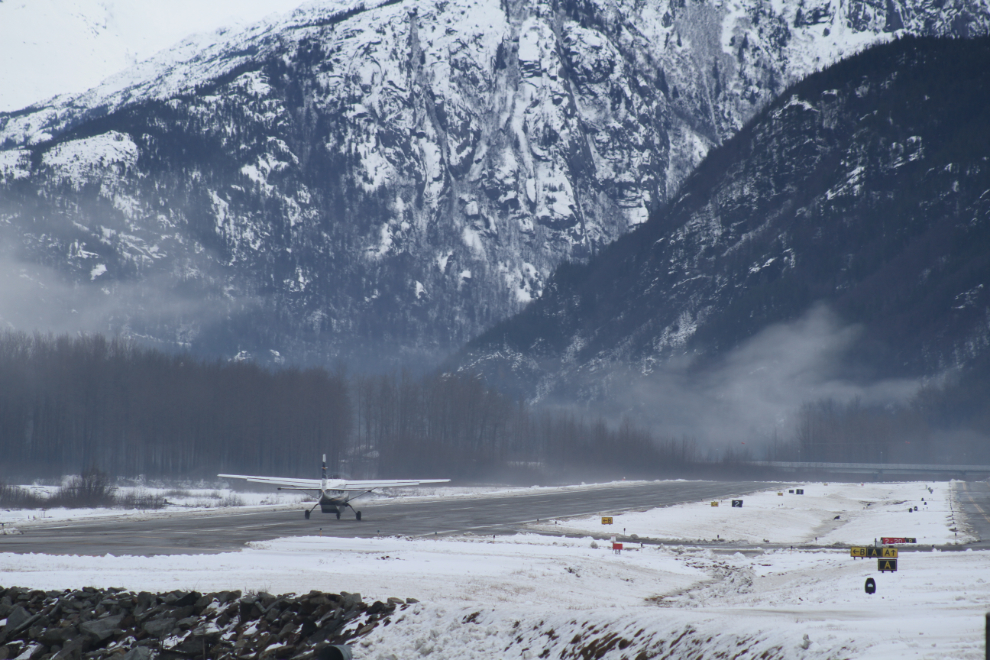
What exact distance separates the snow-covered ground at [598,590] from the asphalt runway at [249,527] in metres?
3.57

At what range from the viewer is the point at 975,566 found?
29.6 metres

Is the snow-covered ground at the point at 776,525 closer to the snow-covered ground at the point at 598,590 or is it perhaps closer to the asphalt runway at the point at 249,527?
the asphalt runway at the point at 249,527

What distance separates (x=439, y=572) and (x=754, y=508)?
54.2 m

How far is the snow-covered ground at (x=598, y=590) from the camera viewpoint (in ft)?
51.1

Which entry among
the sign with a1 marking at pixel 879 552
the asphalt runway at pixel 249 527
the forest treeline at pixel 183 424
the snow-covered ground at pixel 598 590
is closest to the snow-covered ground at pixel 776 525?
the asphalt runway at pixel 249 527

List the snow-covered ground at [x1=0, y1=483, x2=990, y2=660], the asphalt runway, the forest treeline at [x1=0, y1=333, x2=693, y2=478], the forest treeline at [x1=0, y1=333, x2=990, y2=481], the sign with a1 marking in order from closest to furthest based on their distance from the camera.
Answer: the snow-covered ground at [x1=0, y1=483, x2=990, y2=660]
the sign with a1 marking
the asphalt runway
the forest treeline at [x1=0, y1=333, x2=990, y2=481]
the forest treeline at [x1=0, y1=333, x2=693, y2=478]

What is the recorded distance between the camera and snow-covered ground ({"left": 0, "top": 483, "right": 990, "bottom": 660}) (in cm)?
1557

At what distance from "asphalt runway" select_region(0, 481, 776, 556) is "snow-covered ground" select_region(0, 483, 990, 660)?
11.7 feet

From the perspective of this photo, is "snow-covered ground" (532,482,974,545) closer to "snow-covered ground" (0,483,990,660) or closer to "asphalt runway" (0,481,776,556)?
"asphalt runway" (0,481,776,556)

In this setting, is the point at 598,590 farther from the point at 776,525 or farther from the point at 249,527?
the point at 776,525

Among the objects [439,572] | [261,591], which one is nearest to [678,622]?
[261,591]

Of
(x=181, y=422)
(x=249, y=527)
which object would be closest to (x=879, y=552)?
(x=249, y=527)

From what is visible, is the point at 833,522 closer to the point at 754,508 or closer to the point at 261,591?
the point at 754,508

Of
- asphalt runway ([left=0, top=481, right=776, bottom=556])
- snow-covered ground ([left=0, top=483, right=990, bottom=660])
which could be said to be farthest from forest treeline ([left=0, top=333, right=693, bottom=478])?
snow-covered ground ([left=0, top=483, right=990, bottom=660])
